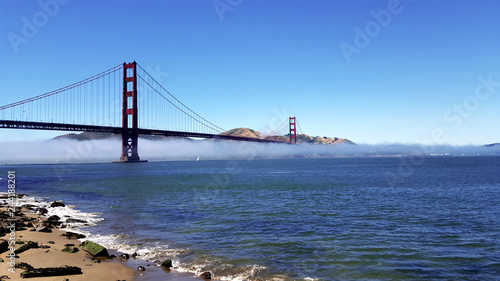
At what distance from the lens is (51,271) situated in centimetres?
924

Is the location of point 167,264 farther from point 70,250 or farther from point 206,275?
point 70,250

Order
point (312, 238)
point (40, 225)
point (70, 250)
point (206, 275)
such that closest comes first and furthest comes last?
point (206, 275)
point (70, 250)
point (312, 238)
point (40, 225)

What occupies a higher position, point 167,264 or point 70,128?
point 70,128

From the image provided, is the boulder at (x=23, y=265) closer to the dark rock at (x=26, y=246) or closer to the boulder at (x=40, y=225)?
the dark rock at (x=26, y=246)

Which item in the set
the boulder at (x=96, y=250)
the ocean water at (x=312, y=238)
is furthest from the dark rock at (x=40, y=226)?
the boulder at (x=96, y=250)

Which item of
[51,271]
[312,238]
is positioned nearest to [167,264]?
[51,271]

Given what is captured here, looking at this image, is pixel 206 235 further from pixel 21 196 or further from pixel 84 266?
pixel 21 196

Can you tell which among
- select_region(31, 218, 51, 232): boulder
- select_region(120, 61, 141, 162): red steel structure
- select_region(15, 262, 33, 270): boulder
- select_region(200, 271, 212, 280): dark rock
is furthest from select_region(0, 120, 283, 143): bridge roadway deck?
select_region(200, 271, 212, 280): dark rock

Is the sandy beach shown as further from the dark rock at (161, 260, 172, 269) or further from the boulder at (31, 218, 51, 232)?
the boulder at (31, 218, 51, 232)

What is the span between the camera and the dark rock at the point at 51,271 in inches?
351

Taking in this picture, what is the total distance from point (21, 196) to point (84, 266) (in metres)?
26.8

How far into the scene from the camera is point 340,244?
1324 cm

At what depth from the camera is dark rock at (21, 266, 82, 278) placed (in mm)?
8907

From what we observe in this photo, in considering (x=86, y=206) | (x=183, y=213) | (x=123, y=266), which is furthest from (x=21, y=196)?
(x=123, y=266)
